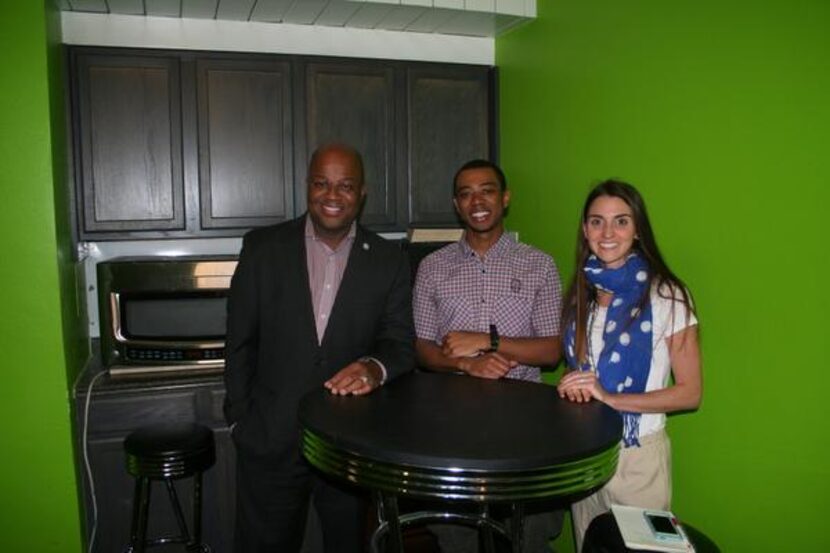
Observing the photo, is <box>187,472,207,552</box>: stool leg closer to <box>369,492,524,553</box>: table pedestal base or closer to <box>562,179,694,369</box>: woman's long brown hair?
<box>369,492,524,553</box>: table pedestal base

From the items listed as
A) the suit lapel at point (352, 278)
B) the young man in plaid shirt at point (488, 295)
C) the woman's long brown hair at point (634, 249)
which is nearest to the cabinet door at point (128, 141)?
the suit lapel at point (352, 278)

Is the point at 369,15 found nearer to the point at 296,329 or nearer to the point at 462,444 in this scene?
the point at 296,329

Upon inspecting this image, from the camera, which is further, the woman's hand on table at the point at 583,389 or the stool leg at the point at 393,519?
the woman's hand on table at the point at 583,389

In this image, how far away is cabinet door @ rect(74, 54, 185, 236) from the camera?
2.53 metres

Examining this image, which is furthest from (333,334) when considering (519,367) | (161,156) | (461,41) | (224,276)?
(461,41)

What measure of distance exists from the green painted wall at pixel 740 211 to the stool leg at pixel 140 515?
5.59ft

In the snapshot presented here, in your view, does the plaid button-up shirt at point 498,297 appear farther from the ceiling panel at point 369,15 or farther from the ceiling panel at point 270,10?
the ceiling panel at point 270,10

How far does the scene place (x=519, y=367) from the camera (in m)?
2.09

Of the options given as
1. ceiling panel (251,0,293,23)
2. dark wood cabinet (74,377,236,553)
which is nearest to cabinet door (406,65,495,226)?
ceiling panel (251,0,293,23)

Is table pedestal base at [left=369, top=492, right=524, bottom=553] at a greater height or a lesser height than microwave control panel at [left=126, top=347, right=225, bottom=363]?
lesser

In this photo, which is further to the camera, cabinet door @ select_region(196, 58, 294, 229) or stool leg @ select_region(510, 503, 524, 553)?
cabinet door @ select_region(196, 58, 294, 229)

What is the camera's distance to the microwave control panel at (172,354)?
2445 millimetres

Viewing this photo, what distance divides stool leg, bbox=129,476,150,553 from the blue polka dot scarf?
5.09ft

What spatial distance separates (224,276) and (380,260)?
2.76 ft
